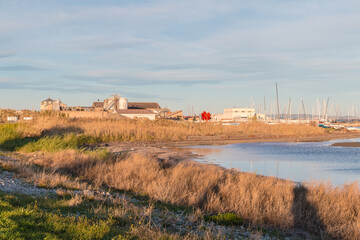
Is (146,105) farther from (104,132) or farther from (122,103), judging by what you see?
(104,132)

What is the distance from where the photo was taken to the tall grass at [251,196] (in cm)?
1099

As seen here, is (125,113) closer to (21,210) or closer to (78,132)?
(78,132)

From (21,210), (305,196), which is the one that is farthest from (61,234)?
(305,196)

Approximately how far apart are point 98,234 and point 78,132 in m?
32.0

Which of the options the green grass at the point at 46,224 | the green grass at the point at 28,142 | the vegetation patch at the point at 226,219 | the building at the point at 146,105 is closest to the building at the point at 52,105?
the building at the point at 146,105

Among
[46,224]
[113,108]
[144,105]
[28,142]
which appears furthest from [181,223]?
[144,105]

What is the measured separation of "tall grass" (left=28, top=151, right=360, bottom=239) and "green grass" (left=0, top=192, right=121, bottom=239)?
13.8 feet

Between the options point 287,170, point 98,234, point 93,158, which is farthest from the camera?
point 287,170

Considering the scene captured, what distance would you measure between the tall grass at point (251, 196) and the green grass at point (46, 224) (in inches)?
166

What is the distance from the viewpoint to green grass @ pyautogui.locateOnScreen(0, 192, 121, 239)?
705 cm

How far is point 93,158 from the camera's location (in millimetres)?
19125

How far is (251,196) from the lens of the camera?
12.8 metres

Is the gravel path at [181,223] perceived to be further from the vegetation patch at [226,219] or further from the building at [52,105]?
the building at [52,105]

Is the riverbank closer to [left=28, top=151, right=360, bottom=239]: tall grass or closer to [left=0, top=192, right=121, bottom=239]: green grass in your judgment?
[left=28, top=151, right=360, bottom=239]: tall grass
